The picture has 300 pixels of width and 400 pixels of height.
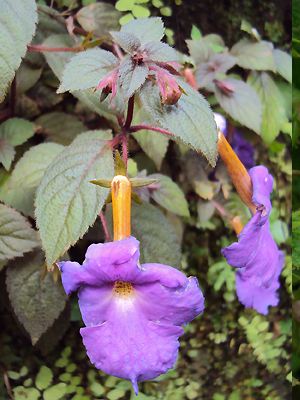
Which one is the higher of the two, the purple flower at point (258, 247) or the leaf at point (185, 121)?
the leaf at point (185, 121)

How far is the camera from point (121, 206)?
99 centimetres

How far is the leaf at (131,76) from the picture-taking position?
97 centimetres

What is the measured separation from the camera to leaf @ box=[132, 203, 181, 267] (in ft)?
4.18

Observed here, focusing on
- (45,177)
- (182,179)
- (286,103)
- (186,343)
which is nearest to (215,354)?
(186,343)

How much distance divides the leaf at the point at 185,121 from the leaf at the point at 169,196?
413mm

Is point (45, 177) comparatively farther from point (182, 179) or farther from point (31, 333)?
point (182, 179)

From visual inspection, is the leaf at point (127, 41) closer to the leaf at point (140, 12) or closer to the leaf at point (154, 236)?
the leaf at point (154, 236)

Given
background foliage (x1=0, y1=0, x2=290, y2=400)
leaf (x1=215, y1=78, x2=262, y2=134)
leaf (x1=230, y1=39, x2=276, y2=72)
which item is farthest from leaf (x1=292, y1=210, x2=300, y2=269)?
leaf (x1=230, y1=39, x2=276, y2=72)

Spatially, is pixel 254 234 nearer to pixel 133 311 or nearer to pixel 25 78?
pixel 133 311

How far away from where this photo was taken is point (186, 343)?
1700 millimetres

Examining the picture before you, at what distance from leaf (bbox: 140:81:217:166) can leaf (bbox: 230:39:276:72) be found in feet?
2.43

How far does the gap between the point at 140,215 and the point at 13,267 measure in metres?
0.26

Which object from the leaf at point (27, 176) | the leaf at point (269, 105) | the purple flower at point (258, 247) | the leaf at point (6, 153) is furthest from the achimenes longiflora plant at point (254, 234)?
the leaf at point (269, 105)

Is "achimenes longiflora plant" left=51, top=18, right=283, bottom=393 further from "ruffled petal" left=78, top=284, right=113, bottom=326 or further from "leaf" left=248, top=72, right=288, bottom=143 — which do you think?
"leaf" left=248, top=72, right=288, bottom=143
